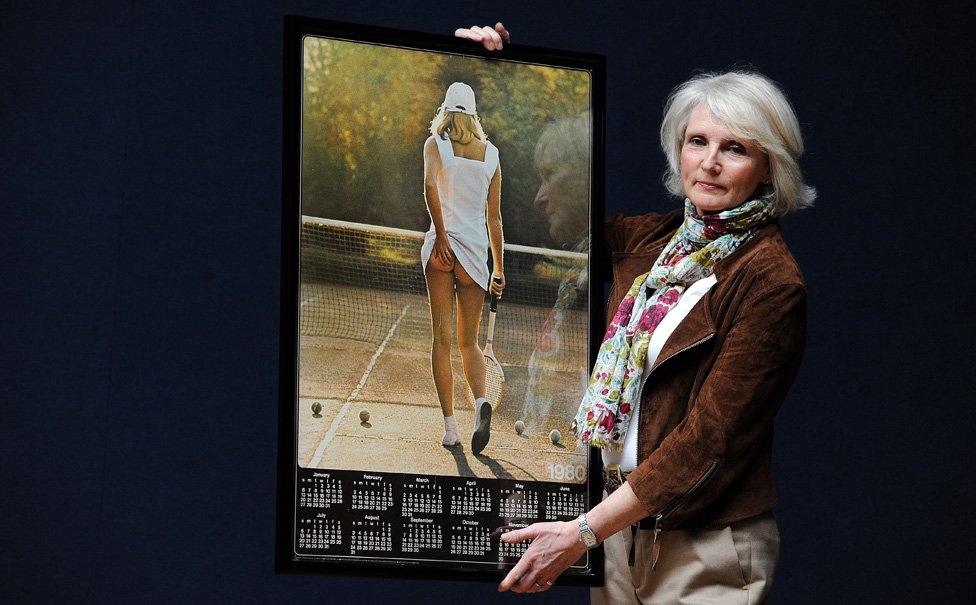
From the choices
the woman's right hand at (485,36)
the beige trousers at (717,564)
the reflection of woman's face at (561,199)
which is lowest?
the beige trousers at (717,564)

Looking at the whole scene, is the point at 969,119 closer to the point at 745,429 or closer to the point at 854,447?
the point at 854,447

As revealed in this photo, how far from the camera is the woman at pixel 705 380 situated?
2488mm

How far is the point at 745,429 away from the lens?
251cm

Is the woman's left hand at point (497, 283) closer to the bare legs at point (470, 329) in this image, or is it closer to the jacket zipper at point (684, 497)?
the bare legs at point (470, 329)

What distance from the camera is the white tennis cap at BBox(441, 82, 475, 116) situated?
2.86m

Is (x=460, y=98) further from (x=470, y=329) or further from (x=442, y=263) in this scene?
(x=470, y=329)

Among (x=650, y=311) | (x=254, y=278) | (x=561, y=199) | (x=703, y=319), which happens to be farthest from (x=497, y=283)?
(x=254, y=278)

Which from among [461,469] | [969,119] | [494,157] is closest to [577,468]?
[461,469]

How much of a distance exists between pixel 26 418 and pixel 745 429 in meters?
2.21

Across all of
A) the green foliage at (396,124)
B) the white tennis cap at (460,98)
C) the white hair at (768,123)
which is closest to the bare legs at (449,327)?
the green foliage at (396,124)

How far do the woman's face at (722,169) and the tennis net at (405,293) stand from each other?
0.37 meters

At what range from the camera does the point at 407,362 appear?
279 cm

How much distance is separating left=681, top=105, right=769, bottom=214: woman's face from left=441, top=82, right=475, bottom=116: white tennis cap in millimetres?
505

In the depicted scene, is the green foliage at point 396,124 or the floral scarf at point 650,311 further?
the green foliage at point 396,124
